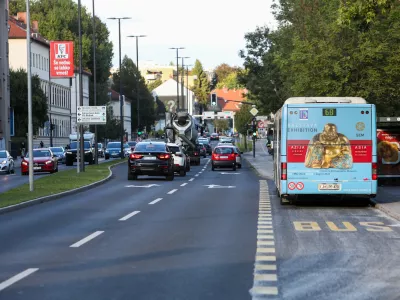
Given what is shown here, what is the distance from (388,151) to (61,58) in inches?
716

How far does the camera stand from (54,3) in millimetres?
119875

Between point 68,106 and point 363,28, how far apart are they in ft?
371

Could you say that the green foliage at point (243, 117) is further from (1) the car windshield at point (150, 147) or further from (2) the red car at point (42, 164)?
(1) the car windshield at point (150, 147)

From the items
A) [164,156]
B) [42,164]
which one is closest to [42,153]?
[42,164]

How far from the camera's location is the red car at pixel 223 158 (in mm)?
60250

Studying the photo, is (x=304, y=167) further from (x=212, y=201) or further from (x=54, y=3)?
(x=54, y=3)

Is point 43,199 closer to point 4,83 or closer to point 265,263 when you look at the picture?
point 265,263

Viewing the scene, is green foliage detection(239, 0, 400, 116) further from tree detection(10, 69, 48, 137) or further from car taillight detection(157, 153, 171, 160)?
tree detection(10, 69, 48, 137)

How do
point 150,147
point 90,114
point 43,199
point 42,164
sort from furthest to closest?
1. point 42,164
2. point 90,114
3. point 150,147
4. point 43,199

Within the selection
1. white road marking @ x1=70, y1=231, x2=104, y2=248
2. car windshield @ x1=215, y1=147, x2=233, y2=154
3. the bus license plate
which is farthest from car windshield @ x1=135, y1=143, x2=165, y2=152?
white road marking @ x1=70, y1=231, x2=104, y2=248

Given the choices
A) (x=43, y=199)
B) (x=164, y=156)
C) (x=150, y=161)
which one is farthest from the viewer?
(x=164, y=156)

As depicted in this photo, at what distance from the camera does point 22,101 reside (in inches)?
3807

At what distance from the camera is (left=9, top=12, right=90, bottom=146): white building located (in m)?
112

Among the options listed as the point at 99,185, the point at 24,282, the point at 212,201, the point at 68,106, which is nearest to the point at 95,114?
the point at 99,185
